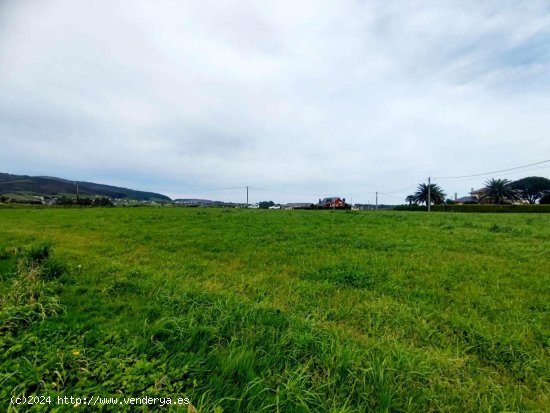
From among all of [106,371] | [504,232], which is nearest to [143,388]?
[106,371]

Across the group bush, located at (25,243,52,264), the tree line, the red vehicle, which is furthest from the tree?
bush, located at (25,243,52,264)

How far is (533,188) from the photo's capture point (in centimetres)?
9200

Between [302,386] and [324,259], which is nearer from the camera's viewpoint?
[302,386]

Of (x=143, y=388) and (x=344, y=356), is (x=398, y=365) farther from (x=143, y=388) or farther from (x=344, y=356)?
(x=143, y=388)

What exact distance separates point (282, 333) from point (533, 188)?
12550 centimetres

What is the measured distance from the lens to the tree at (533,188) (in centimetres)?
8981

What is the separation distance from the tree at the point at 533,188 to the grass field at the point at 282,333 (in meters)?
115

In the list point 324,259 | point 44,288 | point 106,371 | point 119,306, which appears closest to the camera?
point 106,371

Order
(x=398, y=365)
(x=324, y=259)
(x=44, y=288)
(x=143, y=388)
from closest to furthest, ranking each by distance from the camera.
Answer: (x=143, y=388), (x=398, y=365), (x=44, y=288), (x=324, y=259)

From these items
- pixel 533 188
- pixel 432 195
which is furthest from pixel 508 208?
pixel 533 188

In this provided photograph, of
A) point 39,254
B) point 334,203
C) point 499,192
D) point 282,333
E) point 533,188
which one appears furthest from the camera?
point 533,188

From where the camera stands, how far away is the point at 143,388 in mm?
2166

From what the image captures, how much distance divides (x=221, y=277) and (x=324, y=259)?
2808 millimetres

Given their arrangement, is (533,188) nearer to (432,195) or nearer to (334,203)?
(432,195)
